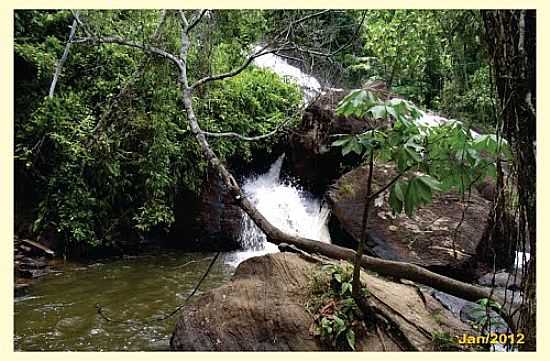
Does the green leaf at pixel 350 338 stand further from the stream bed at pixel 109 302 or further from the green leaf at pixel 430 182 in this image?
the stream bed at pixel 109 302

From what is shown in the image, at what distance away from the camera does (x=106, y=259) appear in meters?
7.33

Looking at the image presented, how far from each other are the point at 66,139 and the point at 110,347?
349 cm

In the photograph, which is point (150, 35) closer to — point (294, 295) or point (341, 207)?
point (341, 207)

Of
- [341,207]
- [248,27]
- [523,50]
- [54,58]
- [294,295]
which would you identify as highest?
[248,27]

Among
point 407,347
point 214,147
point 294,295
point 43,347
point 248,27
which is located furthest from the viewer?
point 214,147

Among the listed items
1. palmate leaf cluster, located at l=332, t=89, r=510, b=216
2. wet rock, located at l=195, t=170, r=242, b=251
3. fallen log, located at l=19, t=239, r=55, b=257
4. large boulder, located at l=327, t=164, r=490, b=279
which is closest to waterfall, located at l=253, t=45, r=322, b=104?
wet rock, located at l=195, t=170, r=242, b=251

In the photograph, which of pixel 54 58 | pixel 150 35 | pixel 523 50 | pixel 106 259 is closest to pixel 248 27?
pixel 150 35

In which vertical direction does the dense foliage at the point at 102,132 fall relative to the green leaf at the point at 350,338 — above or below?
above

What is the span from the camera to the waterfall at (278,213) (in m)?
8.24

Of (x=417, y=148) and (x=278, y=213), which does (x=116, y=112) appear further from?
(x=417, y=148)

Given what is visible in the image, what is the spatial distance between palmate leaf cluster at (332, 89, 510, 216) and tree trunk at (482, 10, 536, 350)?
26 cm

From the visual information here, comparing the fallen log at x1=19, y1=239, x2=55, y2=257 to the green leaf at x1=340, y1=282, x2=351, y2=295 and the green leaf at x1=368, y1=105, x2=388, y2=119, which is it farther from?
the green leaf at x1=368, y1=105, x2=388, y2=119
